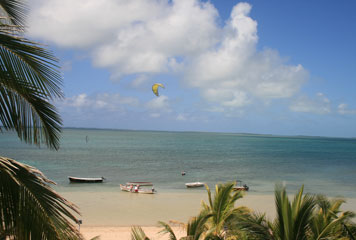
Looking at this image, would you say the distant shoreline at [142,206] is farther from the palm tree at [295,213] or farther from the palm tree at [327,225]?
the palm tree at [295,213]

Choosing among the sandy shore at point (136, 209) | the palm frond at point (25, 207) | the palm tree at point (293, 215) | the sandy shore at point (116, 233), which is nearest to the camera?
the palm frond at point (25, 207)

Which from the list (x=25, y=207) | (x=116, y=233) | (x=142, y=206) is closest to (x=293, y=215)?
(x=25, y=207)

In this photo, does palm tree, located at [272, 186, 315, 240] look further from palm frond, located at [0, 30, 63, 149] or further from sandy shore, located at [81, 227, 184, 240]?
sandy shore, located at [81, 227, 184, 240]

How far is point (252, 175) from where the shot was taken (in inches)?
1679

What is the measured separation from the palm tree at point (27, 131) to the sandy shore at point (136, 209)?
526 inches

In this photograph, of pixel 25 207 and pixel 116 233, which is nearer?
pixel 25 207

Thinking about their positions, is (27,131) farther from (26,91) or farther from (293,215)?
(293,215)

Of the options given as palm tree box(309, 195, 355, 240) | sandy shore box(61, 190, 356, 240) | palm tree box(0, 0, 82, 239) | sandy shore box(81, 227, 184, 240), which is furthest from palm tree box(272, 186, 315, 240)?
sandy shore box(61, 190, 356, 240)

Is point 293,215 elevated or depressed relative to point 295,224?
elevated

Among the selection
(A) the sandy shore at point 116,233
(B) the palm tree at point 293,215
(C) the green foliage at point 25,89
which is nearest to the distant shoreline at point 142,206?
(A) the sandy shore at point 116,233

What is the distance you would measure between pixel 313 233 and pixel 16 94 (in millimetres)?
4619

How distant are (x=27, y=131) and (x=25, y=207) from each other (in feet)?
3.00

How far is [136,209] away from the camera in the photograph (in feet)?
74.6

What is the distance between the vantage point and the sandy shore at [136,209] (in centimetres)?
1709
